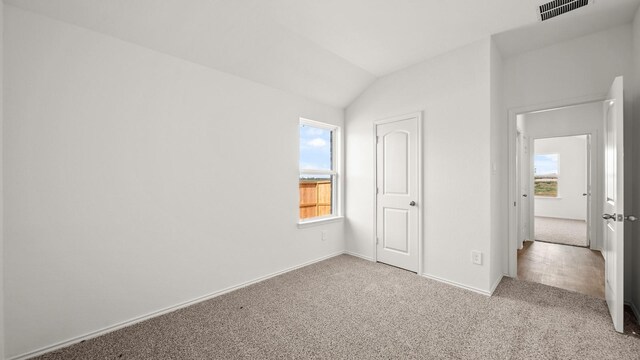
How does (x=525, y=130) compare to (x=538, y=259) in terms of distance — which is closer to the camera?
(x=538, y=259)

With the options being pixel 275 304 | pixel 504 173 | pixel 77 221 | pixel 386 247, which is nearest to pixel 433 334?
pixel 275 304

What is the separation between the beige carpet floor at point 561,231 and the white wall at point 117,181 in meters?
5.44

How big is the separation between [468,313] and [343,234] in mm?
2052

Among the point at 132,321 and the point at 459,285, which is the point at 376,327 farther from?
the point at 132,321

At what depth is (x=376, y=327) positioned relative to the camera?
203 cm

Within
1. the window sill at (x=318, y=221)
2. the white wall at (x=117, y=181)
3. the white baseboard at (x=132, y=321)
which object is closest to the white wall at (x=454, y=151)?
the window sill at (x=318, y=221)

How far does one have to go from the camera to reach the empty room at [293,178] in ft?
5.82

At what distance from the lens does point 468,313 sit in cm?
222

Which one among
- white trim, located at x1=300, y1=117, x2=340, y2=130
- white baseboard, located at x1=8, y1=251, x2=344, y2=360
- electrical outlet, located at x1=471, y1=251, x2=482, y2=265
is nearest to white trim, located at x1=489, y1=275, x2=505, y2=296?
electrical outlet, located at x1=471, y1=251, x2=482, y2=265

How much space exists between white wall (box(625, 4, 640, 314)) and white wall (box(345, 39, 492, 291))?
1.09 m

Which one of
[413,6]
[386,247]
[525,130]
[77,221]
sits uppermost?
[413,6]

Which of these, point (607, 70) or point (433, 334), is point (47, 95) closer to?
point (433, 334)

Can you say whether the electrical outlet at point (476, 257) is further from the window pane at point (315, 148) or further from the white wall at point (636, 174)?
the window pane at point (315, 148)

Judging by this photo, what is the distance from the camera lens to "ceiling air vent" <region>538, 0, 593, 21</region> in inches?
82.1
